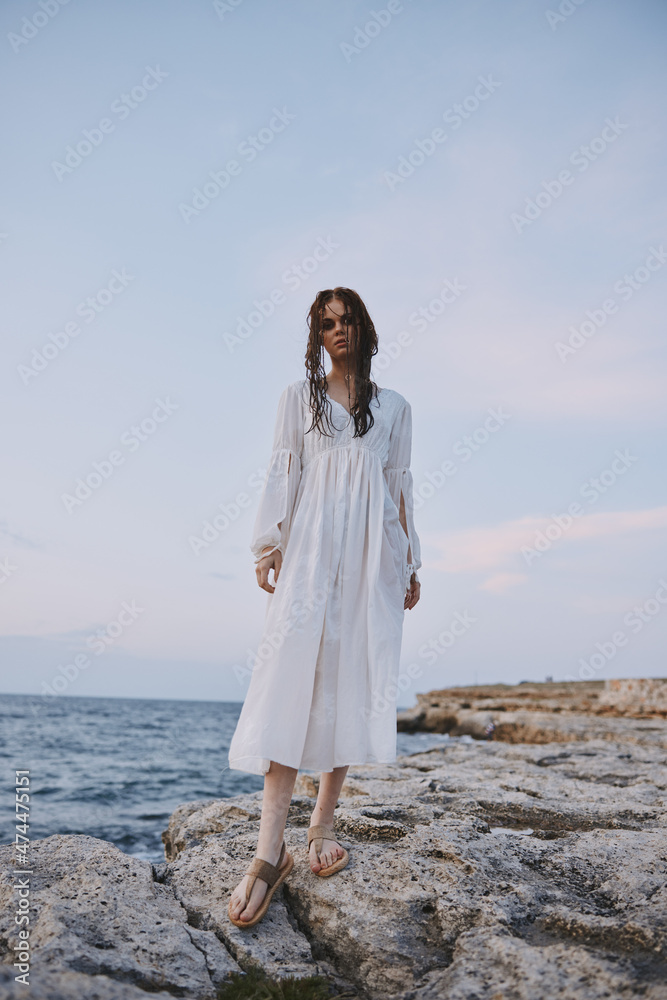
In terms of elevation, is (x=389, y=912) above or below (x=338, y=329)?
below

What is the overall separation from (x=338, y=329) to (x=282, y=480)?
0.81 metres

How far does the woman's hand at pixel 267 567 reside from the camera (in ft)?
9.21

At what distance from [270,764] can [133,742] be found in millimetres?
23415


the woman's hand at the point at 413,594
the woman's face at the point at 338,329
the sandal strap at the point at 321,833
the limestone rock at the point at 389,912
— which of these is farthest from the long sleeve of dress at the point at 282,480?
the limestone rock at the point at 389,912

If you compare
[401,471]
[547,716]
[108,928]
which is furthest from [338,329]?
[547,716]

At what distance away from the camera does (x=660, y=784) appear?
455cm

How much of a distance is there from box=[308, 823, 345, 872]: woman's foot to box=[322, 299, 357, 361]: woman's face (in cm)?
223

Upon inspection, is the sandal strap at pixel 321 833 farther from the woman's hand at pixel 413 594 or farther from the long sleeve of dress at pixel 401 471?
the long sleeve of dress at pixel 401 471

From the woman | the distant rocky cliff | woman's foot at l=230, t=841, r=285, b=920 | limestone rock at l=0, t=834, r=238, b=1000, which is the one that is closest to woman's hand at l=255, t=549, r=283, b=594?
the woman

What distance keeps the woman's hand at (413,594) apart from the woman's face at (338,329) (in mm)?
1191

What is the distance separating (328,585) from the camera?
2.72 metres

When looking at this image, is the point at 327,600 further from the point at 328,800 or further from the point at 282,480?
the point at 328,800

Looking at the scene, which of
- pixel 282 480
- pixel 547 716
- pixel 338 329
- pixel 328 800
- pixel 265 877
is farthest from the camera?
pixel 547 716

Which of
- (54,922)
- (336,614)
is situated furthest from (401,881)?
(54,922)
